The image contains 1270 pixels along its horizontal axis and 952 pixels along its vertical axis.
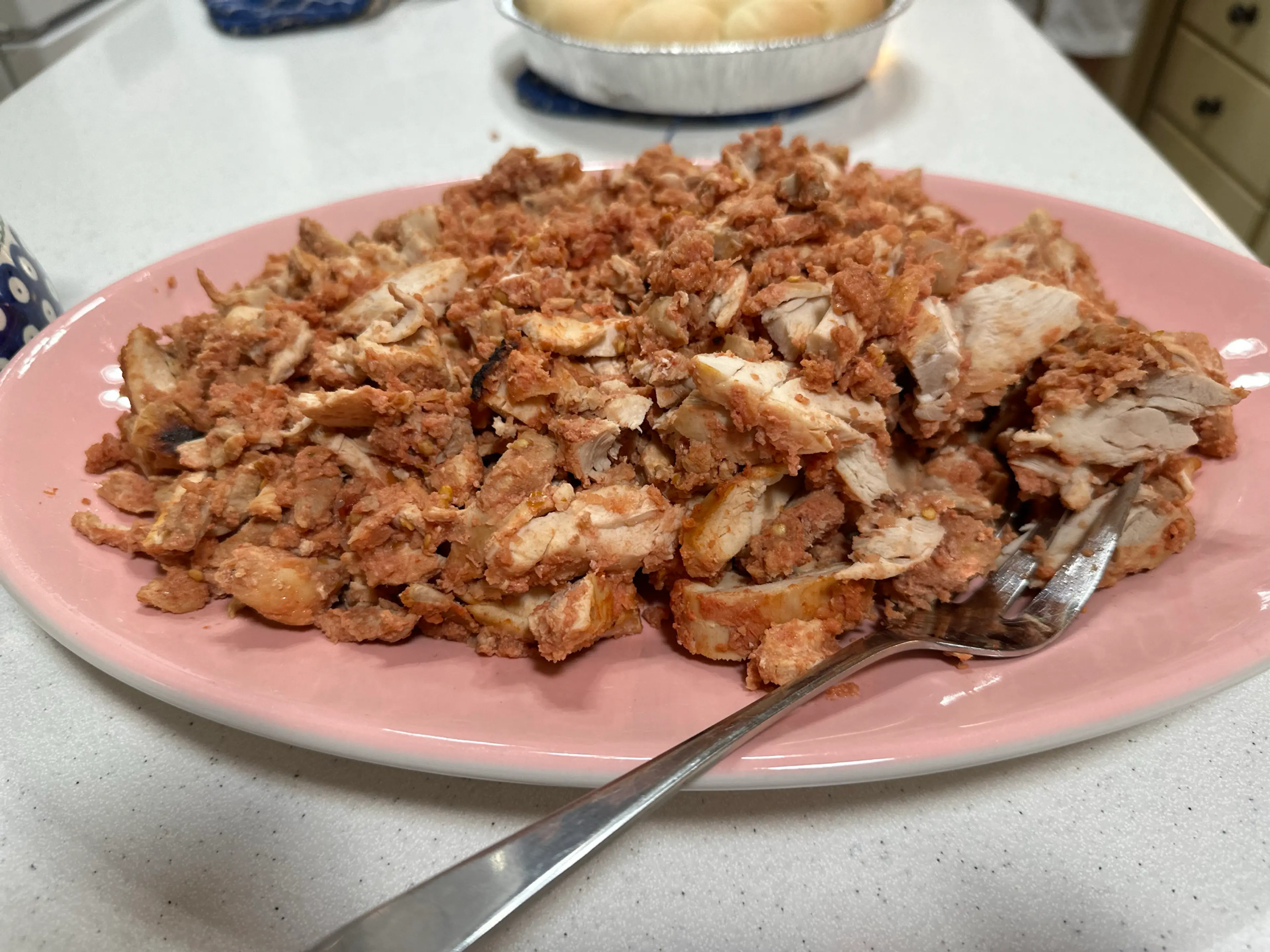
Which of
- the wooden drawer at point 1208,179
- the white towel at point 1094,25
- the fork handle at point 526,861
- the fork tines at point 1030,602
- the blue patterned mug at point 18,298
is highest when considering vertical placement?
the blue patterned mug at point 18,298

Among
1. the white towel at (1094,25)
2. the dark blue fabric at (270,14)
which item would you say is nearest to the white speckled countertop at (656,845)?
the dark blue fabric at (270,14)

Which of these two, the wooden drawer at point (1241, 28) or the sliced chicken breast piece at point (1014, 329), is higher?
the sliced chicken breast piece at point (1014, 329)

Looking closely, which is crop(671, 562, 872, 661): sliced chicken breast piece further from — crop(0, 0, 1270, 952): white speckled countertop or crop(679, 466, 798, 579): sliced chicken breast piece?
crop(0, 0, 1270, 952): white speckled countertop

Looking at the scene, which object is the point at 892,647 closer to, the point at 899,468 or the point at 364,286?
the point at 899,468

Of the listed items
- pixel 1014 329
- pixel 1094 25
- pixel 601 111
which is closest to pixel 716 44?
pixel 601 111

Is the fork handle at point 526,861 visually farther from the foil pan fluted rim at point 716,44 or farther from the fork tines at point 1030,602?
the foil pan fluted rim at point 716,44
